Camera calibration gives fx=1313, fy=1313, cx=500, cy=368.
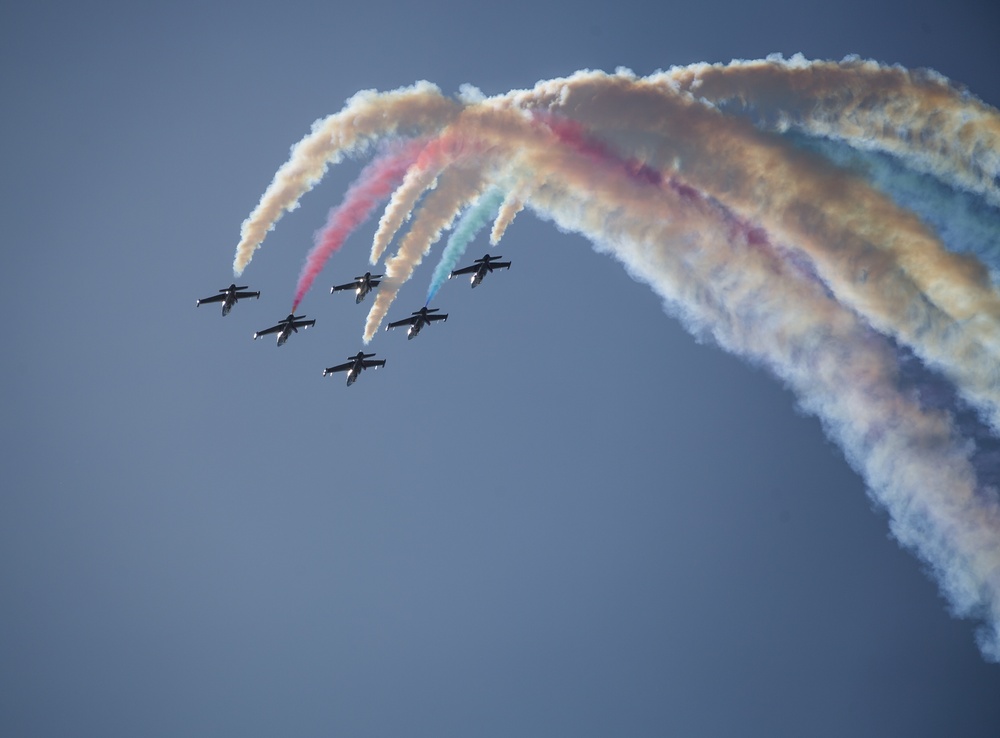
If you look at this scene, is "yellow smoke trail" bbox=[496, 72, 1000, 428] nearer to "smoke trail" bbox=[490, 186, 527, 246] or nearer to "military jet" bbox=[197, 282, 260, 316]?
"smoke trail" bbox=[490, 186, 527, 246]

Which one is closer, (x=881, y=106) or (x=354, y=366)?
(x=881, y=106)

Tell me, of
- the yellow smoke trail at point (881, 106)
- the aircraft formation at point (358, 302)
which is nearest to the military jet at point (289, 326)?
the aircraft formation at point (358, 302)

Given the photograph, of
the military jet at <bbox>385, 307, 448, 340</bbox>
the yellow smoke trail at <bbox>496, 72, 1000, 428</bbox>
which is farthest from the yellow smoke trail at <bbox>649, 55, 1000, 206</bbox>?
the military jet at <bbox>385, 307, 448, 340</bbox>

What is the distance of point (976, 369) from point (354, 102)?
75.5 ft

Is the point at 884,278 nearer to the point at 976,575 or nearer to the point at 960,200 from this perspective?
the point at 960,200

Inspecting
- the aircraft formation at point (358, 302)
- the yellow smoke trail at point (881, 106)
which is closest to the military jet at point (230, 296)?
the aircraft formation at point (358, 302)

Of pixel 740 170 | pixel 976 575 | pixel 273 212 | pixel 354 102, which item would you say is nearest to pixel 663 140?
pixel 740 170

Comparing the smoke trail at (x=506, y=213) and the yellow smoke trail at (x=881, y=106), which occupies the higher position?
the yellow smoke trail at (x=881, y=106)

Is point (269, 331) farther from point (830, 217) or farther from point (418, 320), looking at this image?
point (830, 217)

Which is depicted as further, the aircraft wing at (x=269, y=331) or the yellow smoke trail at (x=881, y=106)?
the aircraft wing at (x=269, y=331)

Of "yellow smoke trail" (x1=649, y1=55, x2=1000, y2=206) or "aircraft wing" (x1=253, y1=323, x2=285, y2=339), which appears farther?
"aircraft wing" (x1=253, y1=323, x2=285, y2=339)

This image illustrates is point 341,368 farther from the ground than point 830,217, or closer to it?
closer to it

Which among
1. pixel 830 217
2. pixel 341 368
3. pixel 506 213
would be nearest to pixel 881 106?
pixel 830 217

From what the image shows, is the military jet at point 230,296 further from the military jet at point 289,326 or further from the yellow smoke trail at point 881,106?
the yellow smoke trail at point 881,106
